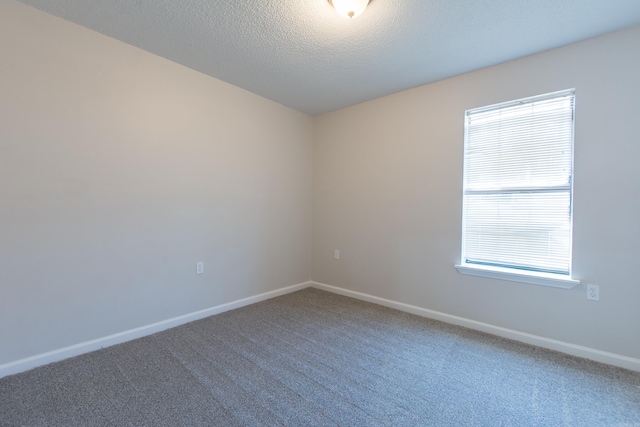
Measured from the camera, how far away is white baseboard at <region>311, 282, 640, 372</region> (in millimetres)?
1950

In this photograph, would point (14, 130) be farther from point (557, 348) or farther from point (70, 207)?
point (557, 348)

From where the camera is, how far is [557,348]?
2170mm

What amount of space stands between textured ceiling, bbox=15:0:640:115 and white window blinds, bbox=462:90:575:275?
0.52m

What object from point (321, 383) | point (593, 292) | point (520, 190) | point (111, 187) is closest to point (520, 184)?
point (520, 190)

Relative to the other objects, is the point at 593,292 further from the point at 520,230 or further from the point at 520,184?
the point at 520,184

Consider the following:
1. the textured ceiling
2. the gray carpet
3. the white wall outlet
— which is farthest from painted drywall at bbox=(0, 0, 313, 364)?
the white wall outlet

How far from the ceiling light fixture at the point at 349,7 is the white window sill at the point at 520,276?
7.61 feet

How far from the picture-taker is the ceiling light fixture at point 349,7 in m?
1.67

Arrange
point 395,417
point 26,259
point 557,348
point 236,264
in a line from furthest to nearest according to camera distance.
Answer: point 236,264 < point 557,348 < point 26,259 < point 395,417

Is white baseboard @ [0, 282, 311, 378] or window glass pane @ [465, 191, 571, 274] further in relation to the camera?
window glass pane @ [465, 191, 571, 274]

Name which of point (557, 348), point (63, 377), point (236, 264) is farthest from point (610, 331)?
point (63, 377)

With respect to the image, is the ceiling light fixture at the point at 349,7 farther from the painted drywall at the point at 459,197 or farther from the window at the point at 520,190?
the window at the point at 520,190

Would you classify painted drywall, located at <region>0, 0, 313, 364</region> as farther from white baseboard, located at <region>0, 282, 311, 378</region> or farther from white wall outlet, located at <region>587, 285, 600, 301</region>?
white wall outlet, located at <region>587, 285, 600, 301</region>

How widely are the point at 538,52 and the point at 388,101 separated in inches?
53.2
